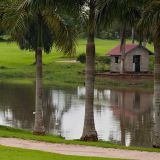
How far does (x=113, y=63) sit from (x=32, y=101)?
997 inches

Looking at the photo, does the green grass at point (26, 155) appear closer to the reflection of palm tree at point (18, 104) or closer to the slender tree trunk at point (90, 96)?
the slender tree trunk at point (90, 96)

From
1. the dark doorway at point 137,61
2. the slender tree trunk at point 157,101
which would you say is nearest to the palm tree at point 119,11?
the slender tree trunk at point 157,101

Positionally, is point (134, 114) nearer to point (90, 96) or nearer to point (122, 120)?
point (122, 120)

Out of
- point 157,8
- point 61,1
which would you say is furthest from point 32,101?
point 157,8

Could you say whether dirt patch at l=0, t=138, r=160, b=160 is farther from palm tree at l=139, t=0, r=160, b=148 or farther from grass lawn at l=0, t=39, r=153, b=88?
grass lawn at l=0, t=39, r=153, b=88

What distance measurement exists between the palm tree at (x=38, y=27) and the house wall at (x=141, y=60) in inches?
1520

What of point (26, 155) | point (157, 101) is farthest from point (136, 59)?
point (26, 155)

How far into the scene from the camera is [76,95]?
48656mm

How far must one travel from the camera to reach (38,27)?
24.7m

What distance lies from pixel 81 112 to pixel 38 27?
12.5 m

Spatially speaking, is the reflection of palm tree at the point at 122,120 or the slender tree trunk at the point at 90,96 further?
the reflection of palm tree at the point at 122,120

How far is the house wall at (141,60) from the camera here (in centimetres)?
6369

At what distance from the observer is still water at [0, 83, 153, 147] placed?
28.1m

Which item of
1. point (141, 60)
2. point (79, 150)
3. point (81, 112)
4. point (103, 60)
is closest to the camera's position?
point (79, 150)
